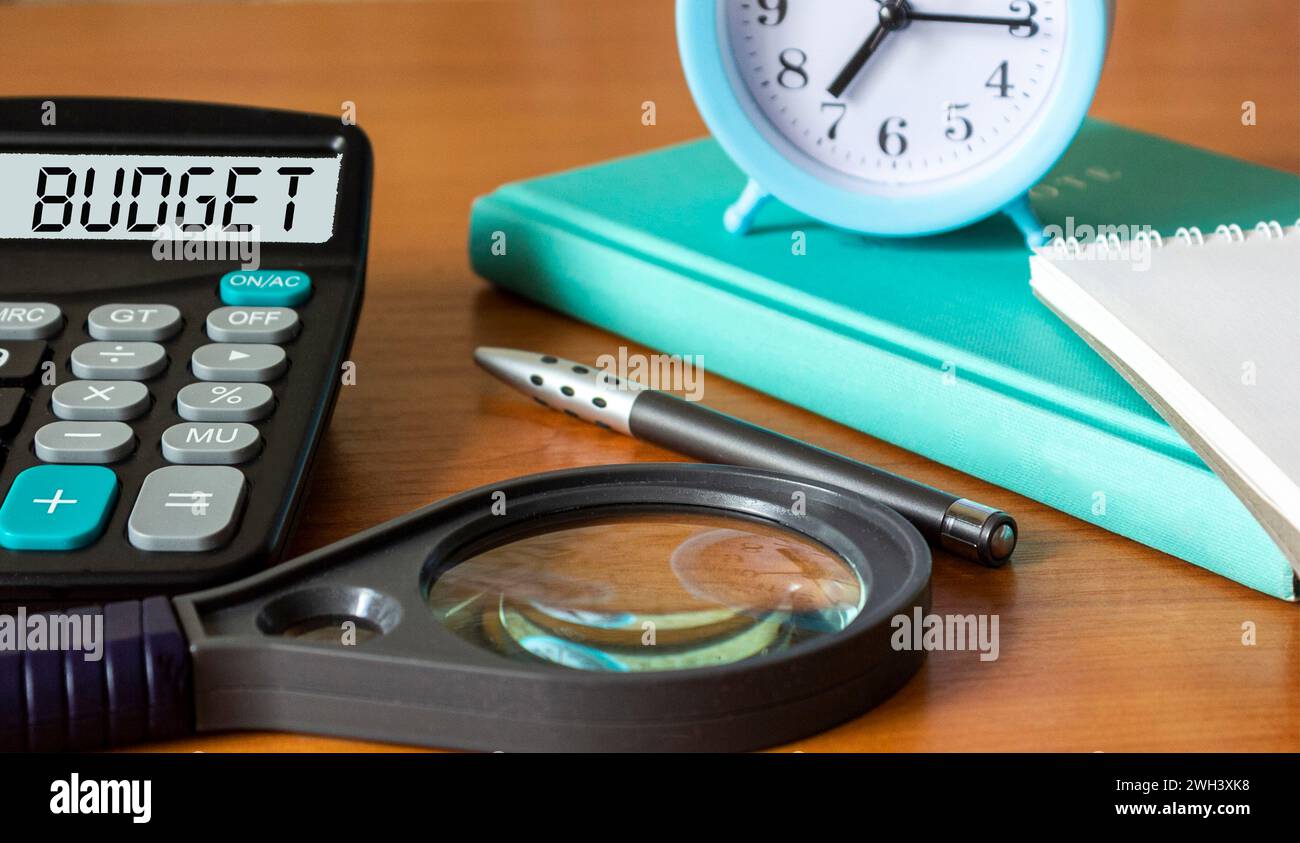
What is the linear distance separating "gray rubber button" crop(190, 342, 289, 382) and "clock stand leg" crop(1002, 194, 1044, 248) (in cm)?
32

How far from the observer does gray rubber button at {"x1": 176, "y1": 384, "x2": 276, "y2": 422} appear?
1.56 feet

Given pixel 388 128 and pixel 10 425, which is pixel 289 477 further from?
pixel 388 128

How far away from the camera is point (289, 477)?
1.48 ft

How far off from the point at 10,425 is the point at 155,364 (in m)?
0.05

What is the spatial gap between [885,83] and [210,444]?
1.11 feet

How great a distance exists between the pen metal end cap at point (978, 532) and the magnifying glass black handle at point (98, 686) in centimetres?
23

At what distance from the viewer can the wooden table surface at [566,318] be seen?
403 mm

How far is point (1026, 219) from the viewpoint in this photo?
634mm

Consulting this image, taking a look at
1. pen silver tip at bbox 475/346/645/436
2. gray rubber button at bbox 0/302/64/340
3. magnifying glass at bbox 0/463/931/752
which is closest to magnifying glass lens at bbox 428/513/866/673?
magnifying glass at bbox 0/463/931/752
